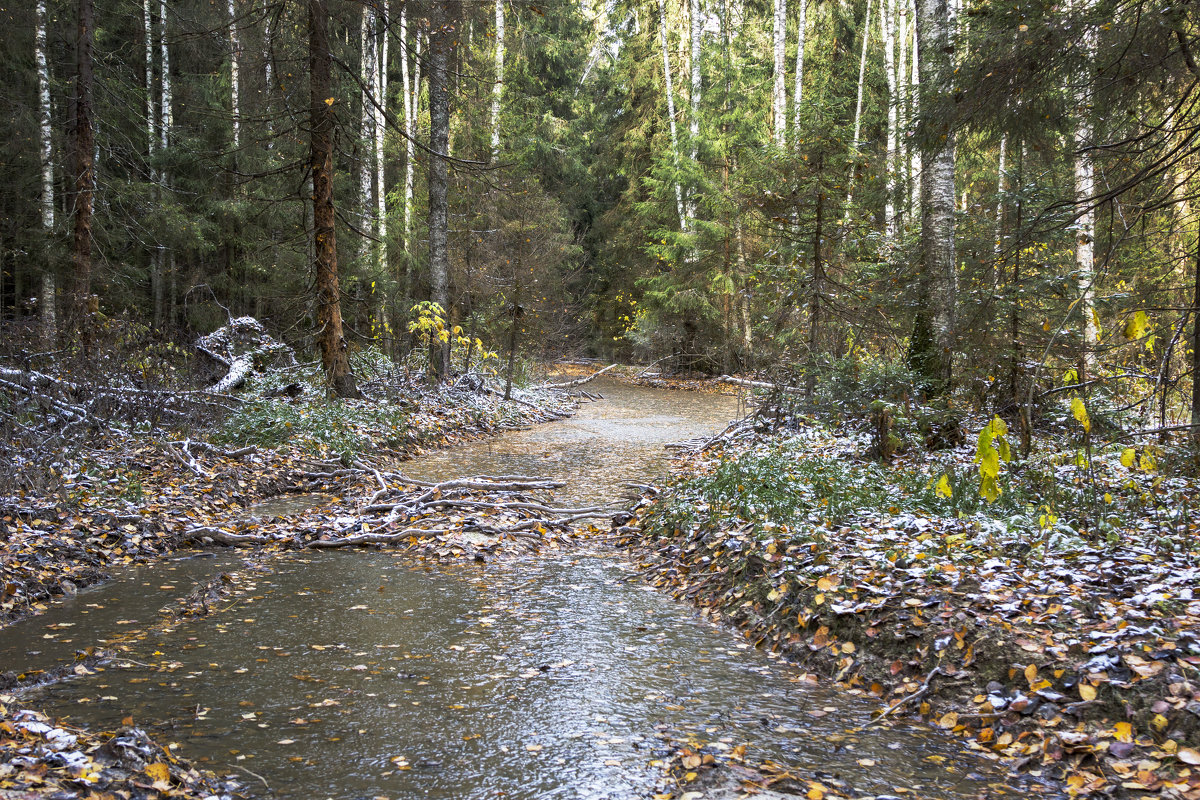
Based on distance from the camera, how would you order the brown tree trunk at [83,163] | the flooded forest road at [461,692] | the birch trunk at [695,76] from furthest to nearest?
the birch trunk at [695,76]
the brown tree trunk at [83,163]
the flooded forest road at [461,692]

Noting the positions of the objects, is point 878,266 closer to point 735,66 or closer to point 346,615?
point 346,615

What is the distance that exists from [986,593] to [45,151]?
2140cm

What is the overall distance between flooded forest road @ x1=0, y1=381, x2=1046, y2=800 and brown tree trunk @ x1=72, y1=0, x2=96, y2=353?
801cm

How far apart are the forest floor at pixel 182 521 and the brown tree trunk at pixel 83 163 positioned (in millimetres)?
3708

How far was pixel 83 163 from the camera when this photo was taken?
1214 cm

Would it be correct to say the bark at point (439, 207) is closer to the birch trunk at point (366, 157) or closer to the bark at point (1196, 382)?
the birch trunk at point (366, 157)

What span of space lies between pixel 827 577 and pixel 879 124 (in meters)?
24.8

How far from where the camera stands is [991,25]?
6.88 meters

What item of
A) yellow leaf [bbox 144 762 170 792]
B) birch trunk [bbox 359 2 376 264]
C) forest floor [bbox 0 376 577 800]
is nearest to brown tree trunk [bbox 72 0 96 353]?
forest floor [bbox 0 376 577 800]

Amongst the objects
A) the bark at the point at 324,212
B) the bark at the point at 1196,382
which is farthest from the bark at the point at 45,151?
the bark at the point at 1196,382

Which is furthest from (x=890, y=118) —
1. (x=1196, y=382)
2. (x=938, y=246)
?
(x=1196, y=382)

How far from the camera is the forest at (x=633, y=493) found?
3604 millimetres

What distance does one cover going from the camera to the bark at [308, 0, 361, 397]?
11711mm

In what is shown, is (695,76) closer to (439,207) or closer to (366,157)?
(366,157)
